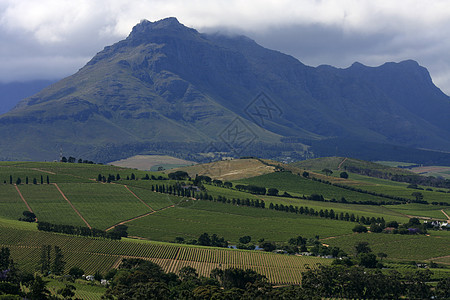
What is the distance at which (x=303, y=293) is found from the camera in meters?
107

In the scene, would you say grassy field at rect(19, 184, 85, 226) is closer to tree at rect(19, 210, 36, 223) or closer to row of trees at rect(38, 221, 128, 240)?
tree at rect(19, 210, 36, 223)

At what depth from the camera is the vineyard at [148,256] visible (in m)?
130

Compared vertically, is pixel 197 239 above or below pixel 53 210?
below

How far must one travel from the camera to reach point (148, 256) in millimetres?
137750

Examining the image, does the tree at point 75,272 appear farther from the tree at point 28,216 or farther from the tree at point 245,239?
the tree at point 28,216

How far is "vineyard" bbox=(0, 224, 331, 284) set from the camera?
426 feet

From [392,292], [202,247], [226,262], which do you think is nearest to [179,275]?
[226,262]

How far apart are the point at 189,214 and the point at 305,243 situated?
45.4 metres

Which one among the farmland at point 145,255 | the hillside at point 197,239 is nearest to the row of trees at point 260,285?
the hillside at point 197,239

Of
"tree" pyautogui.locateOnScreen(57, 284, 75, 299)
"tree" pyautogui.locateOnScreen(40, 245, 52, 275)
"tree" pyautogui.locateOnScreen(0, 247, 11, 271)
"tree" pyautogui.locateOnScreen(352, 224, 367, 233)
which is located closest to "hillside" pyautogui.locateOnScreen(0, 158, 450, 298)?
"tree" pyautogui.locateOnScreen(352, 224, 367, 233)

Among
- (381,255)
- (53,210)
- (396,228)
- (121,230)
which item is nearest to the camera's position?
(381,255)

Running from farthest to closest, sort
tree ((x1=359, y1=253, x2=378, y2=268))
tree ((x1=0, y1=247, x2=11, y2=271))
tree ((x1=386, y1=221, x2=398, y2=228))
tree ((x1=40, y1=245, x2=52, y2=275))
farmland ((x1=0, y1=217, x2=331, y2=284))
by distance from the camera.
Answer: tree ((x1=386, y1=221, x2=398, y2=228)) < tree ((x1=359, y1=253, x2=378, y2=268)) < farmland ((x1=0, y1=217, x2=331, y2=284)) < tree ((x1=40, y1=245, x2=52, y2=275)) < tree ((x1=0, y1=247, x2=11, y2=271))

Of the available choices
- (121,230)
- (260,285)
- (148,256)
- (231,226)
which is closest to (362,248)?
(231,226)

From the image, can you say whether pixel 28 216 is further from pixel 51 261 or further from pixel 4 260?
pixel 4 260
